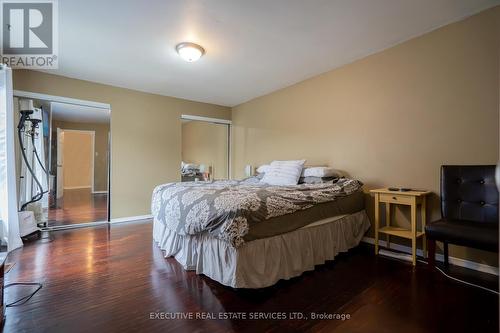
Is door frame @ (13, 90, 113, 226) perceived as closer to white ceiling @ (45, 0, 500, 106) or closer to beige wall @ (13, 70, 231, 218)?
beige wall @ (13, 70, 231, 218)

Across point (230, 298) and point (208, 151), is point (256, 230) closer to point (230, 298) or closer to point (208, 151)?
point (230, 298)

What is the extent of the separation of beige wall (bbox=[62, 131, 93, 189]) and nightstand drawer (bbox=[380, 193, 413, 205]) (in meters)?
4.88

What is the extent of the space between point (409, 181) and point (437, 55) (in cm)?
137

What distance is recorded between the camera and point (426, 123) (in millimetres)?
→ 2553

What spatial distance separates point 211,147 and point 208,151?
0.40 feet

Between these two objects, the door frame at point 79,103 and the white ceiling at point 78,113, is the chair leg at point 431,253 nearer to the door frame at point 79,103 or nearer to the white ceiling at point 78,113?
the door frame at point 79,103

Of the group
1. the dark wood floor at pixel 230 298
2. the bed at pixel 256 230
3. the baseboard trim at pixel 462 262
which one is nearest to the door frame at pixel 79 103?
the dark wood floor at pixel 230 298

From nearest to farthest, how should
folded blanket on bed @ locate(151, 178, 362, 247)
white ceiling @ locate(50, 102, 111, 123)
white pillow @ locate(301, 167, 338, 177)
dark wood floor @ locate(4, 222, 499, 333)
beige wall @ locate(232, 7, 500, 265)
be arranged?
dark wood floor @ locate(4, 222, 499, 333)
folded blanket on bed @ locate(151, 178, 362, 247)
beige wall @ locate(232, 7, 500, 265)
white pillow @ locate(301, 167, 338, 177)
white ceiling @ locate(50, 102, 111, 123)

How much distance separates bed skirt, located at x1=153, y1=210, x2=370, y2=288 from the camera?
1.83m

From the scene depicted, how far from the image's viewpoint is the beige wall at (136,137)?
393 cm

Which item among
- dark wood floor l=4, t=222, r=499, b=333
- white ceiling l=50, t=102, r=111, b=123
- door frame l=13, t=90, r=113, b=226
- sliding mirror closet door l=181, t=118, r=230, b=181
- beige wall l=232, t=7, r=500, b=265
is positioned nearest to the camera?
dark wood floor l=4, t=222, r=499, b=333

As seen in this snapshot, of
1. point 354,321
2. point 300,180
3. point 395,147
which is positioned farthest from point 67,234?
point 395,147

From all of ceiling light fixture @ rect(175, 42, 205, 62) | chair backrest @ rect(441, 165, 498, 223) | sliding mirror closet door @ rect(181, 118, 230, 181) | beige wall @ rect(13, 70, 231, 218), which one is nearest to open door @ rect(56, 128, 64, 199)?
beige wall @ rect(13, 70, 231, 218)

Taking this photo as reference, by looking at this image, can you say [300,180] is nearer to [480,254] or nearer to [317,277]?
[317,277]
